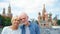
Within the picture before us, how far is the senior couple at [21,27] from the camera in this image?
156cm

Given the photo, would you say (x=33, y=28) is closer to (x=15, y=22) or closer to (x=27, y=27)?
(x=27, y=27)

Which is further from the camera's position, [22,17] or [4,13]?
[4,13]

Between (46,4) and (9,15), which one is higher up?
(46,4)

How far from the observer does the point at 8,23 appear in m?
1.66

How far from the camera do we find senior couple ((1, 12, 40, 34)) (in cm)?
156

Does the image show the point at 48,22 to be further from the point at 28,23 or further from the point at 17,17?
the point at 17,17

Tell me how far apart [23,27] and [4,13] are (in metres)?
0.32

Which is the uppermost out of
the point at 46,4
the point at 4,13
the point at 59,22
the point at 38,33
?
the point at 46,4

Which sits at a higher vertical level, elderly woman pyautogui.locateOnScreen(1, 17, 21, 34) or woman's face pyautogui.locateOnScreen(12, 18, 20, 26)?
woman's face pyautogui.locateOnScreen(12, 18, 20, 26)

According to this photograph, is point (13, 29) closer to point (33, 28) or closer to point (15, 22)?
point (15, 22)

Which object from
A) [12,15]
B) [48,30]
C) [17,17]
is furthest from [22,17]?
[48,30]

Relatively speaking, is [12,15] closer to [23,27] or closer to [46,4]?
[23,27]

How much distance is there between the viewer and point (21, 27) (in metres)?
1.60

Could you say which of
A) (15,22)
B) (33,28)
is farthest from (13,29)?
(33,28)
